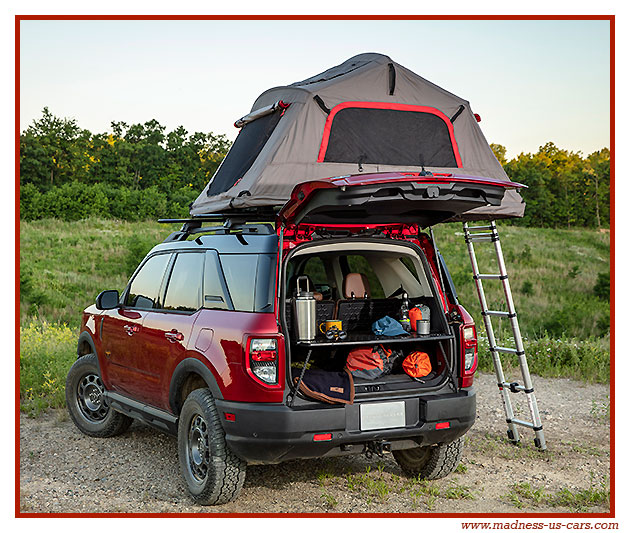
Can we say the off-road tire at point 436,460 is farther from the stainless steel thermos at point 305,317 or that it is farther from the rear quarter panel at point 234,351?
the rear quarter panel at point 234,351

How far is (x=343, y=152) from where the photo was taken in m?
7.44

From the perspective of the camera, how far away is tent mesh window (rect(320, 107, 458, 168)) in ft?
24.4

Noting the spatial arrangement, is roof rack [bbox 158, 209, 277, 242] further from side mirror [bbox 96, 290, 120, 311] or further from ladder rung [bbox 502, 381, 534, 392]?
ladder rung [bbox 502, 381, 534, 392]

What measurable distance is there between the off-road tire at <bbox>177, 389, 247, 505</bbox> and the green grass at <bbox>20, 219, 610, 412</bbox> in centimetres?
879

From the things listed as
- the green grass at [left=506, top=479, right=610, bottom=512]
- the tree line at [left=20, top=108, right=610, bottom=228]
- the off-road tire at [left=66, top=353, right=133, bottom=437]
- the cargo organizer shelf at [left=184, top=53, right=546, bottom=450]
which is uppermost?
the tree line at [left=20, top=108, right=610, bottom=228]

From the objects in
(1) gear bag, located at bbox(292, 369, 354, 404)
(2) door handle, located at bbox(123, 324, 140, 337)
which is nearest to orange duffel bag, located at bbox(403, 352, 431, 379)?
(1) gear bag, located at bbox(292, 369, 354, 404)

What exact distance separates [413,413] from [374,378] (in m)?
0.39

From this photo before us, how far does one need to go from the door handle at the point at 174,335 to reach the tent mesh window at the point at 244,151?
2.06 m

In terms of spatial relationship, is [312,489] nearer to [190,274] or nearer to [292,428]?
[292,428]

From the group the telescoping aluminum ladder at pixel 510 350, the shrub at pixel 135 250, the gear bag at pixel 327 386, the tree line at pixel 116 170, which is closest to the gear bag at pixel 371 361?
the gear bag at pixel 327 386

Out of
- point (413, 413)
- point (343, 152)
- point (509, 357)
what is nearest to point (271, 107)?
point (343, 152)

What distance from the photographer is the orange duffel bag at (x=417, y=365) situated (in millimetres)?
5594

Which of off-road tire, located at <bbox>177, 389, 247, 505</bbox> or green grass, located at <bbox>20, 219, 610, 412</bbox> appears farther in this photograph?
green grass, located at <bbox>20, 219, 610, 412</bbox>

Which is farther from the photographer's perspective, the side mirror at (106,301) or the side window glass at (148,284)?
the side mirror at (106,301)
